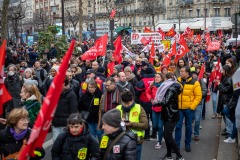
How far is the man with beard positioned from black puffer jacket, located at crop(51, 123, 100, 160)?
2.74 metres

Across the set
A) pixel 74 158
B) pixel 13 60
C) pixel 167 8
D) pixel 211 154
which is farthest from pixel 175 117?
pixel 167 8

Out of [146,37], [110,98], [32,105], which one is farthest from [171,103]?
[146,37]

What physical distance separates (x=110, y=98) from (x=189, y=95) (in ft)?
4.83

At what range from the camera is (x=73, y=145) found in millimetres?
4668

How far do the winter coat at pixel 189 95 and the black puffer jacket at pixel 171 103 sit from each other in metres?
0.57

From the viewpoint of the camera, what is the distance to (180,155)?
24.6 ft

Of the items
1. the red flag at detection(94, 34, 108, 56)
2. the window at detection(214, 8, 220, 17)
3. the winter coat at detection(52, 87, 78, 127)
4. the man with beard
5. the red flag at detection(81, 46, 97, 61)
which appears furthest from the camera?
the window at detection(214, 8, 220, 17)

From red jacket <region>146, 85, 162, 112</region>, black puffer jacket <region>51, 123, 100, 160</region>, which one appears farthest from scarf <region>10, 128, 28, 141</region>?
red jacket <region>146, 85, 162, 112</region>

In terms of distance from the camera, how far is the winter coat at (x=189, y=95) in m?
7.91

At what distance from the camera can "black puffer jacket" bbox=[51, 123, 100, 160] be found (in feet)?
15.3

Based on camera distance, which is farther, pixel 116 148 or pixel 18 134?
pixel 18 134

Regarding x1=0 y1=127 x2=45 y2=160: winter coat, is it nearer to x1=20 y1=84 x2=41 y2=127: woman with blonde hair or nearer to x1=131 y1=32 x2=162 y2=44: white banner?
x1=20 y1=84 x2=41 y2=127: woman with blonde hair

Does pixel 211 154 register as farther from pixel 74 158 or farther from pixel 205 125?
pixel 74 158

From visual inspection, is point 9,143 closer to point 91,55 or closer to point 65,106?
point 65,106
